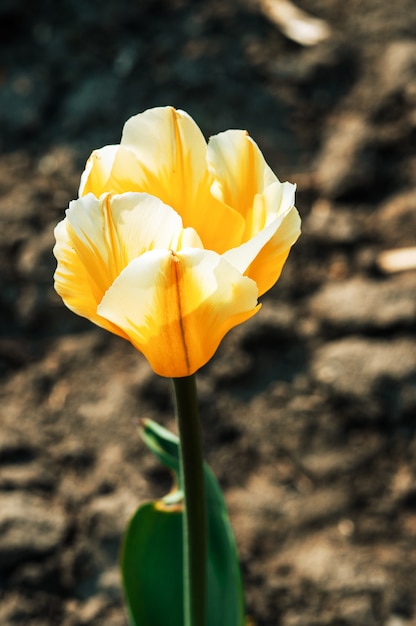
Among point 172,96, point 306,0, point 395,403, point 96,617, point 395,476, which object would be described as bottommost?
point 96,617

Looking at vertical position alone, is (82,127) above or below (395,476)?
above

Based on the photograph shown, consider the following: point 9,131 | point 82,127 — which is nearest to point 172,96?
point 82,127

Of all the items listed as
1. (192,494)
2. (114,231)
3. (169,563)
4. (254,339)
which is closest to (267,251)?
(114,231)

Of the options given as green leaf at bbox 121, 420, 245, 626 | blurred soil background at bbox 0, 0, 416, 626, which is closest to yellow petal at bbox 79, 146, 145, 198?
green leaf at bbox 121, 420, 245, 626

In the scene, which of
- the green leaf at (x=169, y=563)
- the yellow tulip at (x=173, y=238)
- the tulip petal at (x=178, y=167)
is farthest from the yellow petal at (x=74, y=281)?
the green leaf at (x=169, y=563)

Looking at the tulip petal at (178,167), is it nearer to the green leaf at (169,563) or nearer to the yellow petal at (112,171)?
the yellow petal at (112,171)

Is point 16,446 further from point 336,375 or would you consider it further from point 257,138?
point 257,138

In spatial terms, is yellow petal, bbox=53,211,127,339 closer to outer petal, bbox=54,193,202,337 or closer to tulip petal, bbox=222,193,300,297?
outer petal, bbox=54,193,202,337
